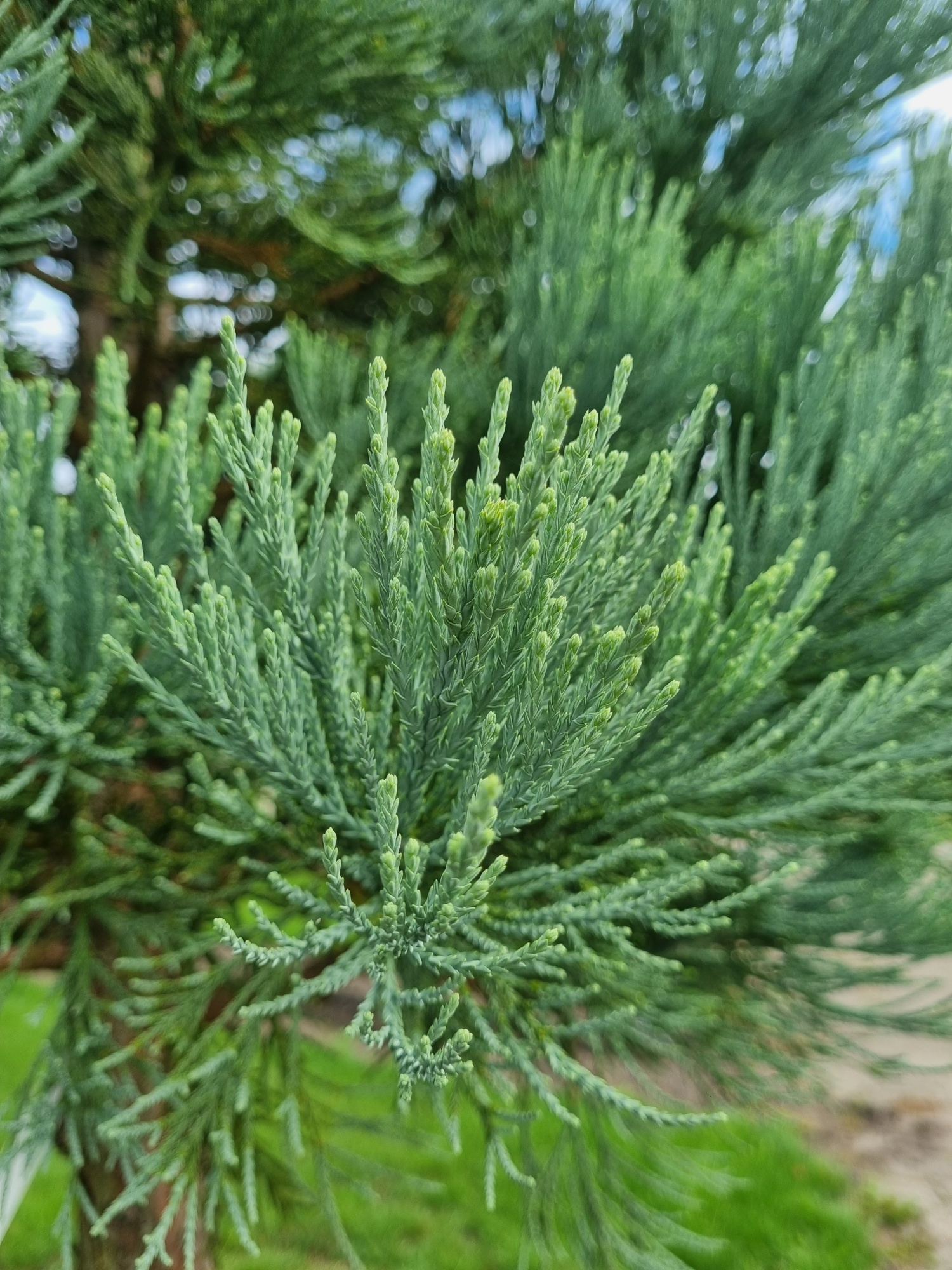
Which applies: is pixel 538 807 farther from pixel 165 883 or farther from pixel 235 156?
pixel 235 156

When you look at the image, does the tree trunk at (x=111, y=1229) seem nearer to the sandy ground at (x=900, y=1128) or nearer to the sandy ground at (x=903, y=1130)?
the sandy ground at (x=900, y=1128)

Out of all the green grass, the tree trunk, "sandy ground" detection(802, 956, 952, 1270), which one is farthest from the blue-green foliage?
"sandy ground" detection(802, 956, 952, 1270)

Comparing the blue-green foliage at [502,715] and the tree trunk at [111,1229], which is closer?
the blue-green foliage at [502,715]

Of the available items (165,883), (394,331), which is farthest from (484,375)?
(165,883)

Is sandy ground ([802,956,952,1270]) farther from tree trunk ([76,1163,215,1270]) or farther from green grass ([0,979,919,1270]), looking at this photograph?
tree trunk ([76,1163,215,1270])

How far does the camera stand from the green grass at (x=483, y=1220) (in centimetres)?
313

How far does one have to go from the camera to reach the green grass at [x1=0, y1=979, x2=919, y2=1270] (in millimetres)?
3131

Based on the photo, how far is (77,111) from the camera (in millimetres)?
1315

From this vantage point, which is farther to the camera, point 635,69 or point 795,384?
point 635,69

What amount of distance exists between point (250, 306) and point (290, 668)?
1198 mm

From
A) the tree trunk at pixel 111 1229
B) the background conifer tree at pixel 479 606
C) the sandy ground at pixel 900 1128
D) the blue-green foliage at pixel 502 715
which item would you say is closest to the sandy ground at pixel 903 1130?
the sandy ground at pixel 900 1128

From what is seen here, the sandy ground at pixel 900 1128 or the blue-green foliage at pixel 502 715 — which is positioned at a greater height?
the blue-green foliage at pixel 502 715

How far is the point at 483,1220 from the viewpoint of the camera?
3482 mm

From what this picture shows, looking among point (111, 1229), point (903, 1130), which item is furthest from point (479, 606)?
point (903, 1130)
